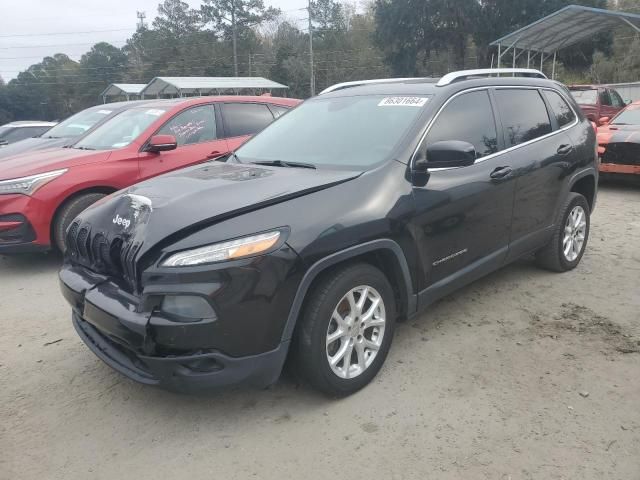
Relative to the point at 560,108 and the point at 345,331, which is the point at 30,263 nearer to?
the point at 345,331

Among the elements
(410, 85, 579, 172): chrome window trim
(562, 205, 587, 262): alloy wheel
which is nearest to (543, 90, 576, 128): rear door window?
(410, 85, 579, 172): chrome window trim

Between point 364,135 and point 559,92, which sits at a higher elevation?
point 559,92

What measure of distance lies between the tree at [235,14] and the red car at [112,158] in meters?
54.3

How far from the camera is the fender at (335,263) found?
2.62m

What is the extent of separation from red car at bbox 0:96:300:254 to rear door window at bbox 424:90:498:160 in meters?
3.10

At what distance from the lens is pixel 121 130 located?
20.4 feet

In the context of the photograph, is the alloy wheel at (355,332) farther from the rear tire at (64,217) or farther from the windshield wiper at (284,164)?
the rear tire at (64,217)

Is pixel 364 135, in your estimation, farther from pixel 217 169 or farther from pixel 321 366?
pixel 321 366

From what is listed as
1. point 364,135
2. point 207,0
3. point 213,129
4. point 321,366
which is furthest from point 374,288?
point 207,0

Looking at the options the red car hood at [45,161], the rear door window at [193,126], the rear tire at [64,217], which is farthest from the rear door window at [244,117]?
the rear tire at [64,217]

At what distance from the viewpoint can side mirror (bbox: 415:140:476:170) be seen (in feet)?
10.3

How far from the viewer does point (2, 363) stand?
11.6 feet

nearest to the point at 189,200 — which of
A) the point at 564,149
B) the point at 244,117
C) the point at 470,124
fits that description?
the point at 470,124

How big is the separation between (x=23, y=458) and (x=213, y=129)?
4.58 meters
